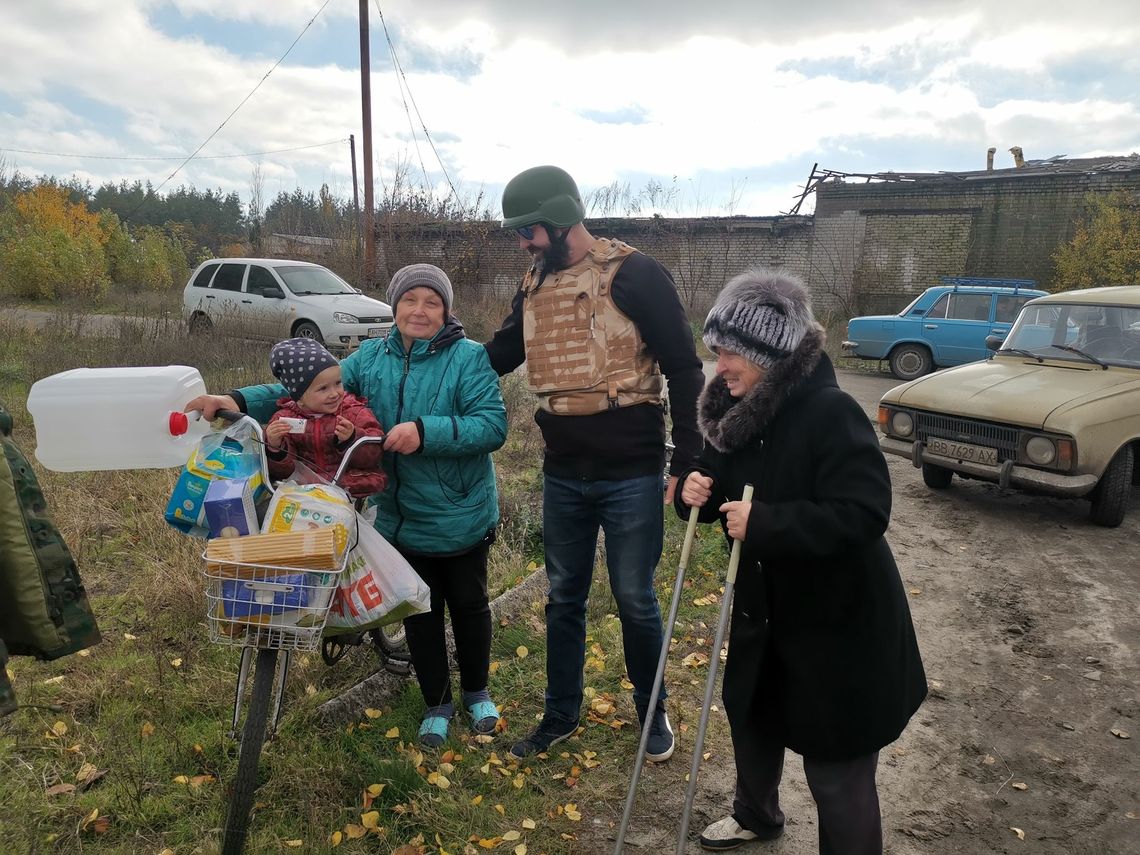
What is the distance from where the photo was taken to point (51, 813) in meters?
2.57

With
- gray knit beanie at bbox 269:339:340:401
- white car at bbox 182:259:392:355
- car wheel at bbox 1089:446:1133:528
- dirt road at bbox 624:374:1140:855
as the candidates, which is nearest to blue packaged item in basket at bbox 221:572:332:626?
gray knit beanie at bbox 269:339:340:401

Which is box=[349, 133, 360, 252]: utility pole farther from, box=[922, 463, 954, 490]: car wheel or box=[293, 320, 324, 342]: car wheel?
A: box=[922, 463, 954, 490]: car wheel

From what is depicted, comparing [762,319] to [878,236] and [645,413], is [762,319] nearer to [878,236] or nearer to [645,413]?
[645,413]

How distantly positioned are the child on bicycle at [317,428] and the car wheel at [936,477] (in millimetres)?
6307

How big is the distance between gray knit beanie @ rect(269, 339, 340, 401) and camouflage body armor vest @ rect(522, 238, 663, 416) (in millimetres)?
Answer: 781

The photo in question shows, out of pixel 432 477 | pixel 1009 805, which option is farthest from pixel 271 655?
pixel 1009 805

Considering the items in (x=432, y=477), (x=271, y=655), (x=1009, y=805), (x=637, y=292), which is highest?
(x=637, y=292)

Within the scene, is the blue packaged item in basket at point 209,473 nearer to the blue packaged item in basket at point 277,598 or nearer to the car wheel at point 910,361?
the blue packaged item in basket at point 277,598

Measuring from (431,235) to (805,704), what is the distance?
1714 cm

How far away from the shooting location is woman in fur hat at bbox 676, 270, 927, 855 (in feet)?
6.53

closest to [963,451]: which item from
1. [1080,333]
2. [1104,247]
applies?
[1080,333]

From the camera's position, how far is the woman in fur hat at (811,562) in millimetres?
1990

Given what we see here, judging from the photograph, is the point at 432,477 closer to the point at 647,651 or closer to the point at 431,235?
the point at 647,651

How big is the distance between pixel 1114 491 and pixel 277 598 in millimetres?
6426
